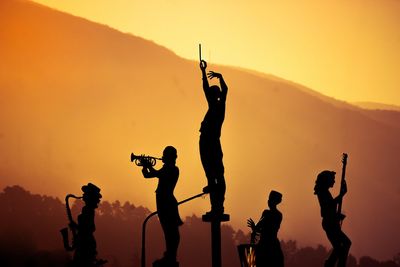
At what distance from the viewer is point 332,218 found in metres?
15.8

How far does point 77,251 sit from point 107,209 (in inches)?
6481

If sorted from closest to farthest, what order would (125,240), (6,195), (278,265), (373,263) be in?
(278,265)
(373,263)
(6,195)
(125,240)

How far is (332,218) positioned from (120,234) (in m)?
157

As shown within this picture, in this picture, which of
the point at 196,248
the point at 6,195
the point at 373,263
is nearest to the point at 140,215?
the point at 196,248

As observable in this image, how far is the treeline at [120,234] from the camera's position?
453ft

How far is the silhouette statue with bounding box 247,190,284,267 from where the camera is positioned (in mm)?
15422

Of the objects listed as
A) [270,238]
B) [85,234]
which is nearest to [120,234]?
[85,234]

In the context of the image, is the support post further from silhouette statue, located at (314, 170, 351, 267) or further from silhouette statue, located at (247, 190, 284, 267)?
silhouette statue, located at (314, 170, 351, 267)

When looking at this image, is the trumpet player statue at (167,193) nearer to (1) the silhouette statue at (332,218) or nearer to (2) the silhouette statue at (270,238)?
(2) the silhouette statue at (270,238)

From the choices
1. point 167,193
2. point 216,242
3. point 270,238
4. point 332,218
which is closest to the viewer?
point 270,238

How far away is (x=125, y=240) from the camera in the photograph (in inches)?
6673

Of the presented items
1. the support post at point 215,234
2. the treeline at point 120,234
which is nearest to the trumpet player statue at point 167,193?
the support post at point 215,234

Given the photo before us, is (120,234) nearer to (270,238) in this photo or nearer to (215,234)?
(215,234)

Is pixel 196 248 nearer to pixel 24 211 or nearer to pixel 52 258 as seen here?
pixel 24 211
